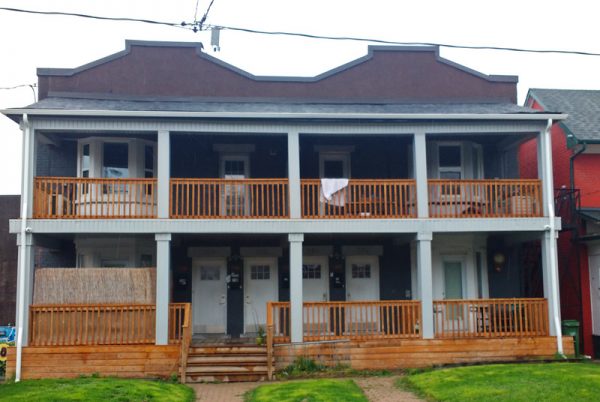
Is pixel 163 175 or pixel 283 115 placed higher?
pixel 283 115

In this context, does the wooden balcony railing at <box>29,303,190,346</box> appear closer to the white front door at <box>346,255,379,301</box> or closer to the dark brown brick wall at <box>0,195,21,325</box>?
the white front door at <box>346,255,379,301</box>

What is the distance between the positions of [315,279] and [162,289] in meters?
4.89

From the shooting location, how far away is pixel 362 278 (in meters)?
18.6

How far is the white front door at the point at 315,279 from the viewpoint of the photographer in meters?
18.4

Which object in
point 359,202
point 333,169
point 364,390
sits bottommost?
point 364,390

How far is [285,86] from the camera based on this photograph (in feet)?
61.7

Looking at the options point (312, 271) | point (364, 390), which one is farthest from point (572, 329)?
point (312, 271)

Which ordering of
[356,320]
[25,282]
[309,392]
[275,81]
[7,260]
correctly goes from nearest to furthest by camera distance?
[309,392], [25,282], [356,320], [275,81], [7,260]

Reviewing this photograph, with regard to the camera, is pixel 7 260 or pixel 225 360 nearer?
pixel 225 360

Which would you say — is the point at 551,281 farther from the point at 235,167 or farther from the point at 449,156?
the point at 235,167

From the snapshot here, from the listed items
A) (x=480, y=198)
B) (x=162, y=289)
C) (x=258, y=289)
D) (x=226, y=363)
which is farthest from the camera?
(x=258, y=289)

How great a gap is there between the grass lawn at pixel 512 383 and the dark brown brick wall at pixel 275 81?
834 cm

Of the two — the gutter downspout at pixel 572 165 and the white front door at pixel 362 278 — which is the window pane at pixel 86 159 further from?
the gutter downspout at pixel 572 165

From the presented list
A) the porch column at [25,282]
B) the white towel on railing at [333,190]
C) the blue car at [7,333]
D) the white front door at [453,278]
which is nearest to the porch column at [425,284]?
the white towel on railing at [333,190]
